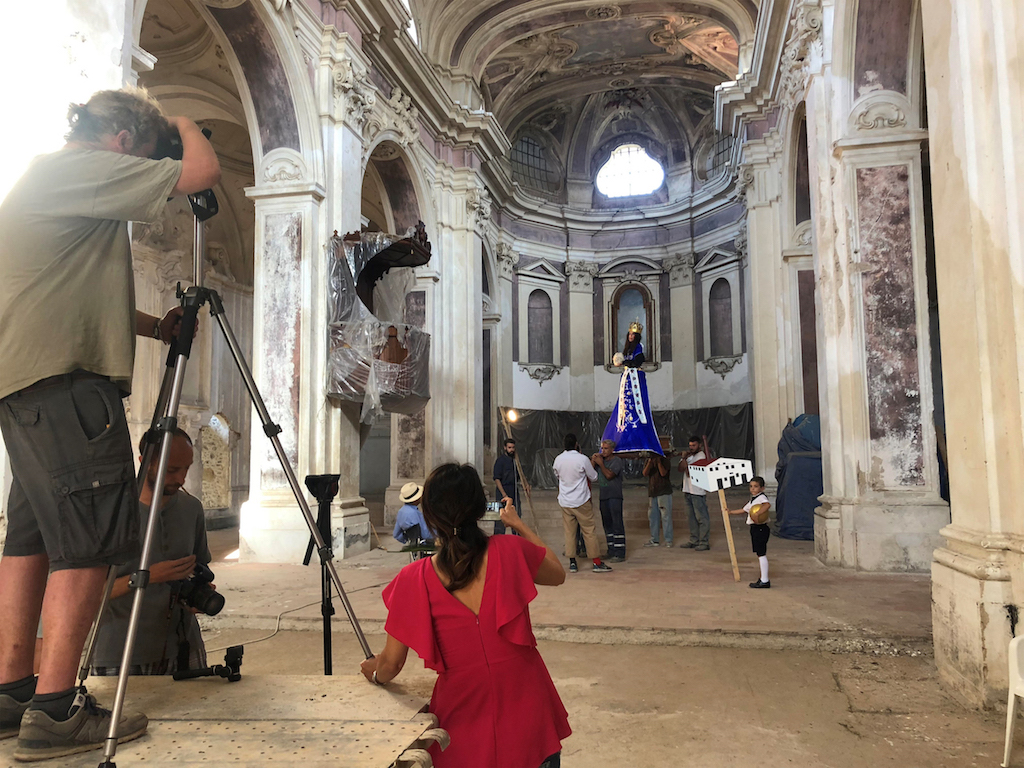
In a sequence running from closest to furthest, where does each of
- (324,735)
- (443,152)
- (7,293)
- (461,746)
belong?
1. (324,735)
2. (7,293)
3. (461,746)
4. (443,152)

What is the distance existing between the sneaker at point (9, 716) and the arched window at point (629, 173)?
20.6m

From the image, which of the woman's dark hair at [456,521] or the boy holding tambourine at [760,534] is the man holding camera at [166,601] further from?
the boy holding tambourine at [760,534]

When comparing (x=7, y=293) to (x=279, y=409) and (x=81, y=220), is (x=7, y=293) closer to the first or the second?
(x=81, y=220)

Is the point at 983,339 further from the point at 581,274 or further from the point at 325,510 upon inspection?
the point at 581,274

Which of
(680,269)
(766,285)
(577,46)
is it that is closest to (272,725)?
(766,285)

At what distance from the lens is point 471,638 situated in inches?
76.9

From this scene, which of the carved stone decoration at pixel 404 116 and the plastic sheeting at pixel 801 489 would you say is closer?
the plastic sheeting at pixel 801 489

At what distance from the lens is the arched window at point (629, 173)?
20812 millimetres

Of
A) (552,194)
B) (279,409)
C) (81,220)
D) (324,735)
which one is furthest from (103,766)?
(552,194)

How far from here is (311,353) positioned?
855 cm

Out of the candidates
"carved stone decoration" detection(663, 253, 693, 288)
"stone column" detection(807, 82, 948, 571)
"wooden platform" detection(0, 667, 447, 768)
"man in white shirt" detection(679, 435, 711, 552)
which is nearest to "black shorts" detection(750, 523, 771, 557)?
"stone column" detection(807, 82, 948, 571)

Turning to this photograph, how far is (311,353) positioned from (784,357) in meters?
7.45

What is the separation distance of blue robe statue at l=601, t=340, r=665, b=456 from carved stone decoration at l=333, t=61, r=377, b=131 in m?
5.08

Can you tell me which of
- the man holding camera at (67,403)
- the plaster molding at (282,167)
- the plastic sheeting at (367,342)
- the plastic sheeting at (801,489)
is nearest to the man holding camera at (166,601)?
the man holding camera at (67,403)
